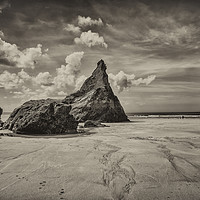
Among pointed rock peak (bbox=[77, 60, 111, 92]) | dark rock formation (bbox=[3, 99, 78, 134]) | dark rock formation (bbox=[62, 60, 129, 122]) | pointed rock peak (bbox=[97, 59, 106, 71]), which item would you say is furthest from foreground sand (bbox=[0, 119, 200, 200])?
pointed rock peak (bbox=[97, 59, 106, 71])

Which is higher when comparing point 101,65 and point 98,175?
point 101,65

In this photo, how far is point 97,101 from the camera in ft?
102

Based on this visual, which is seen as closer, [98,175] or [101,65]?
[98,175]

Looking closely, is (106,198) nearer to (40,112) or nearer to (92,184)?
(92,184)

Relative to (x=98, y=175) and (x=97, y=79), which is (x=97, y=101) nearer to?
(x=97, y=79)

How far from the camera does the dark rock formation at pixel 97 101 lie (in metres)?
29.9

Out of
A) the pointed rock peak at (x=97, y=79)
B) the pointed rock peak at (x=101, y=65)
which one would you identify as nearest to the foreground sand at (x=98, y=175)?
the pointed rock peak at (x=97, y=79)

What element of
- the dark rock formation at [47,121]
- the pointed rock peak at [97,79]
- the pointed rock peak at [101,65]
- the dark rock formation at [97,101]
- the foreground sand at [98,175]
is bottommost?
the foreground sand at [98,175]

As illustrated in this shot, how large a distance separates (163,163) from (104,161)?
5.10ft

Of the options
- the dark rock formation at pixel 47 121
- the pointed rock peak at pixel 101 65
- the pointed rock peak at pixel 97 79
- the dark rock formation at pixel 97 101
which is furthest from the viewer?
the pointed rock peak at pixel 101 65

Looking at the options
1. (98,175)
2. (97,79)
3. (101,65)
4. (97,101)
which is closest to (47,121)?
(98,175)

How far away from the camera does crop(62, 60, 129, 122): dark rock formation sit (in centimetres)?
2994

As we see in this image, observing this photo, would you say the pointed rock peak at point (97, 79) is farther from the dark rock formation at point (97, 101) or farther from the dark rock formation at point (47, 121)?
the dark rock formation at point (47, 121)

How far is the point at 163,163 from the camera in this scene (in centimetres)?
495
